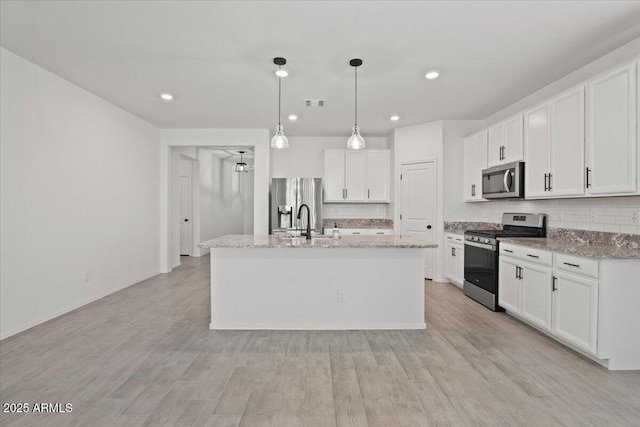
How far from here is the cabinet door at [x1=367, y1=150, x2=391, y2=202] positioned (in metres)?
6.18

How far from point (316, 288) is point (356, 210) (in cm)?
340

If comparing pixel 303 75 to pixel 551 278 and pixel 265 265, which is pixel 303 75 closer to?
pixel 265 265

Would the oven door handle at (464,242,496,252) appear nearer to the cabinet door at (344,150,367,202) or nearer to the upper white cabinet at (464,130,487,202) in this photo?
the upper white cabinet at (464,130,487,202)

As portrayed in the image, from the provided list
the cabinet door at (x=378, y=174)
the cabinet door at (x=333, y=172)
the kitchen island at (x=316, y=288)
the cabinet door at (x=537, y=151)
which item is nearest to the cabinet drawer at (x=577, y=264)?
the cabinet door at (x=537, y=151)

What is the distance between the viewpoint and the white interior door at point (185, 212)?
7.90 m

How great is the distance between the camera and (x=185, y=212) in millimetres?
7969

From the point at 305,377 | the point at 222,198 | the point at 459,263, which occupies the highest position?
the point at 222,198

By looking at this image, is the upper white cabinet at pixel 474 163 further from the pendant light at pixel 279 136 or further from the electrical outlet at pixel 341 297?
the pendant light at pixel 279 136

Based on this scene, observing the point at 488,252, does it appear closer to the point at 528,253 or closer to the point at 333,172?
the point at 528,253

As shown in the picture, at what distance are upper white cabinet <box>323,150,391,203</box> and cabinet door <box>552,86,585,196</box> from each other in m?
3.05

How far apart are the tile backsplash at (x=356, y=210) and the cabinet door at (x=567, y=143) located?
3339mm

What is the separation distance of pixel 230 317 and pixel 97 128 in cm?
315

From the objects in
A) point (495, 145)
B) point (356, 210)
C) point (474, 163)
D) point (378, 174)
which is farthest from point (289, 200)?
point (495, 145)

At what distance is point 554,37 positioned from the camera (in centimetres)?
278
